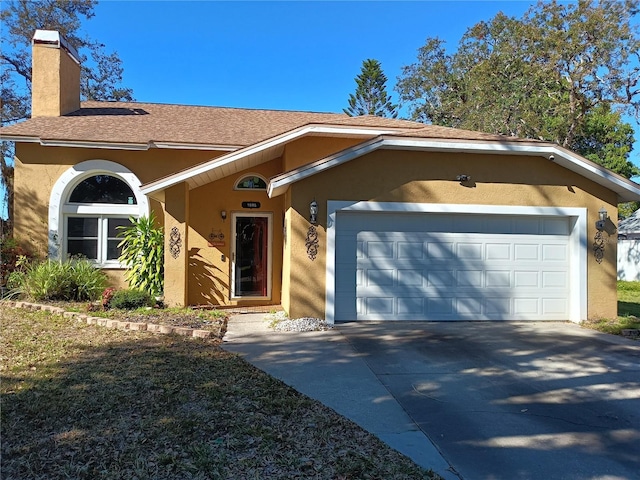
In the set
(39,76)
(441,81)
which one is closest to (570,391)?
(39,76)

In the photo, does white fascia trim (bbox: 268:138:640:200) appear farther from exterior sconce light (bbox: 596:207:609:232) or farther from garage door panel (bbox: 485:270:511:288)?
garage door panel (bbox: 485:270:511:288)

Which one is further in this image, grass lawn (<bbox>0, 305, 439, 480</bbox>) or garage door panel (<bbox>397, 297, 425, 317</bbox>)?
garage door panel (<bbox>397, 297, 425, 317</bbox>)

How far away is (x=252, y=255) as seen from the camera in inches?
453

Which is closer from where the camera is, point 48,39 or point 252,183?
point 252,183

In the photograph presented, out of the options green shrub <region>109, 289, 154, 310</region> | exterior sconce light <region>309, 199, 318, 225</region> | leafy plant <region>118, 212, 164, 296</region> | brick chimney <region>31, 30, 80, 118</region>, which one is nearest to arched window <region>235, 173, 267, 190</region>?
leafy plant <region>118, 212, 164, 296</region>

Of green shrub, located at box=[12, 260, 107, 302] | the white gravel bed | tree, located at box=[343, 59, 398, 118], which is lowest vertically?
the white gravel bed

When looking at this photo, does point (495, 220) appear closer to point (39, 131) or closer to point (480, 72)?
point (39, 131)

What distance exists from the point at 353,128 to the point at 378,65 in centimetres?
2840

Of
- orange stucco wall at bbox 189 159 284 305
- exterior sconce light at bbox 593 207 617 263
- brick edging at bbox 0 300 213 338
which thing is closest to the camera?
brick edging at bbox 0 300 213 338

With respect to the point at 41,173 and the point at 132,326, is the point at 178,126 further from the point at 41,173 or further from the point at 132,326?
the point at 132,326

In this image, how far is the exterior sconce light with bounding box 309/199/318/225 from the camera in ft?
28.3

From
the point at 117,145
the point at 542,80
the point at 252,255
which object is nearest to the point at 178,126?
the point at 117,145

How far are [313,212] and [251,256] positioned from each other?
11.3ft

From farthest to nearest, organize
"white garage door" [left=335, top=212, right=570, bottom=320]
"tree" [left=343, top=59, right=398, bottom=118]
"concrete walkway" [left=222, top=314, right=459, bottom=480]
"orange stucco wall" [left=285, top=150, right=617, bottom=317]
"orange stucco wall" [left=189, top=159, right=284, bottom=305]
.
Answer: "tree" [left=343, top=59, right=398, bottom=118]
"orange stucco wall" [left=189, top=159, right=284, bottom=305]
"white garage door" [left=335, top=212, right=570, bottom=320]
"orange stucco wall" [left=285, top=150, right=617, bottom=317]
"concrete walkway" [left=222, top=314, right=459, bottom=480]
